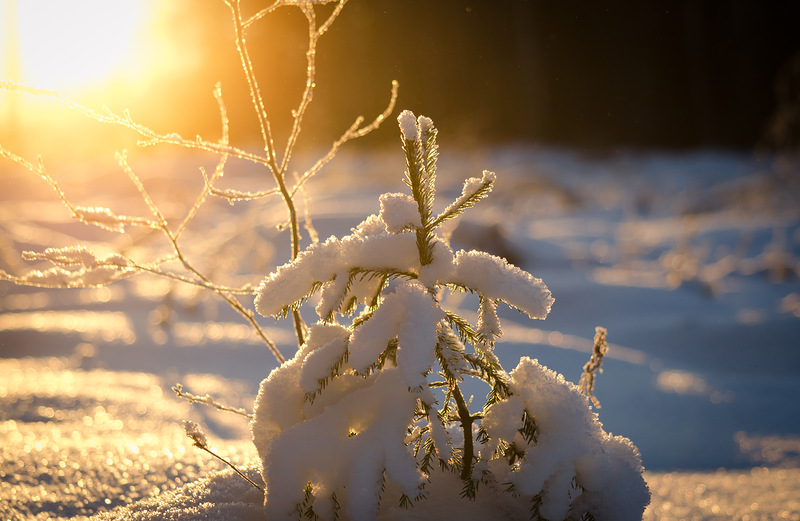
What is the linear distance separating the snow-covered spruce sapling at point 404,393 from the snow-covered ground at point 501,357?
322 millimetres

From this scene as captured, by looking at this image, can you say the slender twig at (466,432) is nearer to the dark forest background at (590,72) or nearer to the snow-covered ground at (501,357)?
the snow-covered ground at (501,357)

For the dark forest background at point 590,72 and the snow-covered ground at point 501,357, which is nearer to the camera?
the snow-covered ground at point 501,357

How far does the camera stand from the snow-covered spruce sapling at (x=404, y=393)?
1.22m

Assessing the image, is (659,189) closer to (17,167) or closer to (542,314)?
(542,314)

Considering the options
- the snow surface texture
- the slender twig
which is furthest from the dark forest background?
the slender twig

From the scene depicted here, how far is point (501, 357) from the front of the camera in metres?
4.31

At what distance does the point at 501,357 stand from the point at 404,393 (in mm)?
3165

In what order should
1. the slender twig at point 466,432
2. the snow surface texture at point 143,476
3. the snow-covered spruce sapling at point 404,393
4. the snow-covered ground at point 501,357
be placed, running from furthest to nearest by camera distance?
the snow-covered ground at point 501,357, the snow surface texture at point 143,476, the slender twig at point 466,432, the snow-covered spruce sapling at point 404,393

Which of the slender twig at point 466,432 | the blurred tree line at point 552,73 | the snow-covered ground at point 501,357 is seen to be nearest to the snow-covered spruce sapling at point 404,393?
the slender twig at point 466,432

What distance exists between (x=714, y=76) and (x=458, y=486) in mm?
25454

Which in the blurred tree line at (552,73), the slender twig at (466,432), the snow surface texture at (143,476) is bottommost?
the snow surface texture at (143,476)

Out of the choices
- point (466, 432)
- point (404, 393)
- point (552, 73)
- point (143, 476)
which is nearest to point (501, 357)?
point (143, 476)

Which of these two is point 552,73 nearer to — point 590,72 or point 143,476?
point 590,72

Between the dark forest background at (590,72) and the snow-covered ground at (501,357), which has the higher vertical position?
the dark forest background at (590,72)
